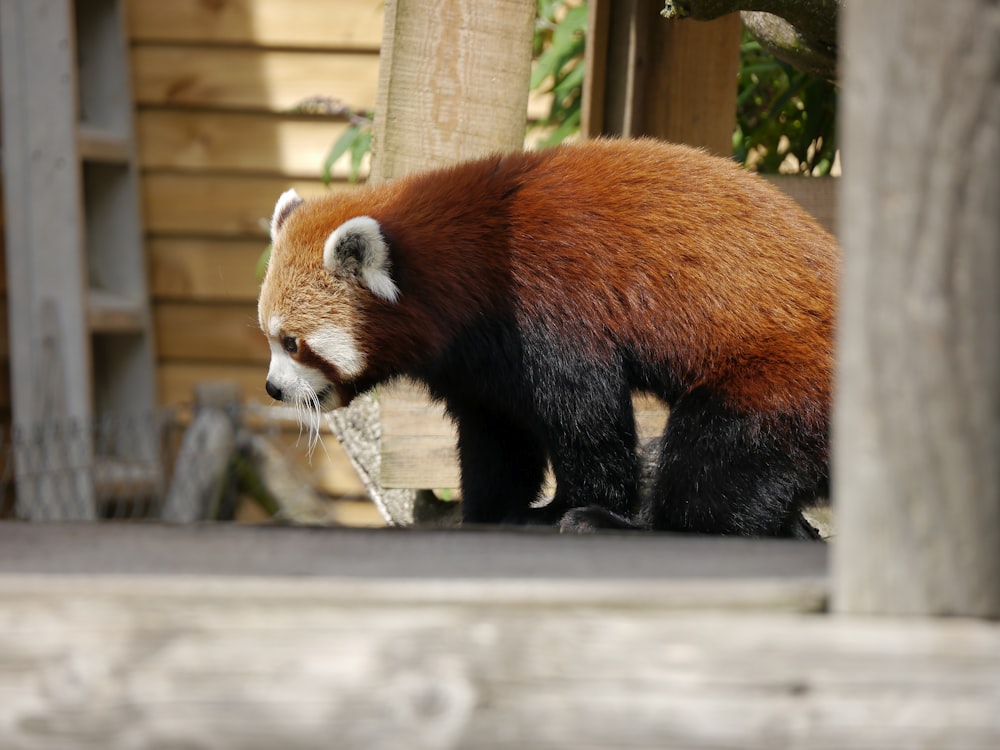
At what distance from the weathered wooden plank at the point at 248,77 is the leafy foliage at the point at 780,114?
1934mm

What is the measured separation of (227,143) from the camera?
5785 millimetres

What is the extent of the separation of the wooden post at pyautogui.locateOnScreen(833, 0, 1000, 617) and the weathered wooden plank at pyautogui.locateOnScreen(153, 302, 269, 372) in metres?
4.93

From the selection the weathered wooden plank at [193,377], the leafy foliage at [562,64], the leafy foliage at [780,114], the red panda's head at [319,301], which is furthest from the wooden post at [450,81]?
the weathered wooden plank at [193,377]

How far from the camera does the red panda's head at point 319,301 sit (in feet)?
8.76

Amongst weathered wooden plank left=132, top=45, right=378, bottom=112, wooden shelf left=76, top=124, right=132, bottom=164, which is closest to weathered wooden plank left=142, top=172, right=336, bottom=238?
wooden shelf left=76, top=124, right=132, bottom=164

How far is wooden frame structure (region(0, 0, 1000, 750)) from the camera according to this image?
3.92 feet

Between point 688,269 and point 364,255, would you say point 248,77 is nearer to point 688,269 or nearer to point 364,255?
point 364,255

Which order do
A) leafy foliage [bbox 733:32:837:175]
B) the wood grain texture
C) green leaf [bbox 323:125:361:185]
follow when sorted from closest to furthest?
1. the wood grain texture
2. leafy foliage [bbox 733:32:837:175]
3. green leaf [bbox 323:125:361:185]

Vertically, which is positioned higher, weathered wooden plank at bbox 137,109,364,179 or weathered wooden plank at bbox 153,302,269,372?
weathered wooden plank at bbox 137,109,364,179

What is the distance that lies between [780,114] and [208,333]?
10.2ft

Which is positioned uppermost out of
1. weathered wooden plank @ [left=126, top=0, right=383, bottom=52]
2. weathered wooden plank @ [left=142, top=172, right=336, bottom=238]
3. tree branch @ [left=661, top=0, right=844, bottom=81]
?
weathered wooden plank @ [left=126, top=0, right=383, bottom=52]

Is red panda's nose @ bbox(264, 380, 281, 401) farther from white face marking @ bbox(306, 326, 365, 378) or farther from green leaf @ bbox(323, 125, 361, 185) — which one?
green leaf @ bbox(323, 125, 361, 185)

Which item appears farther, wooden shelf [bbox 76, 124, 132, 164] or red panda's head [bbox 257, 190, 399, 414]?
wooden shelf [bbox 76, 124, 132, 164]

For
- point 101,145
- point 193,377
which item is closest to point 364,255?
point 101,145
